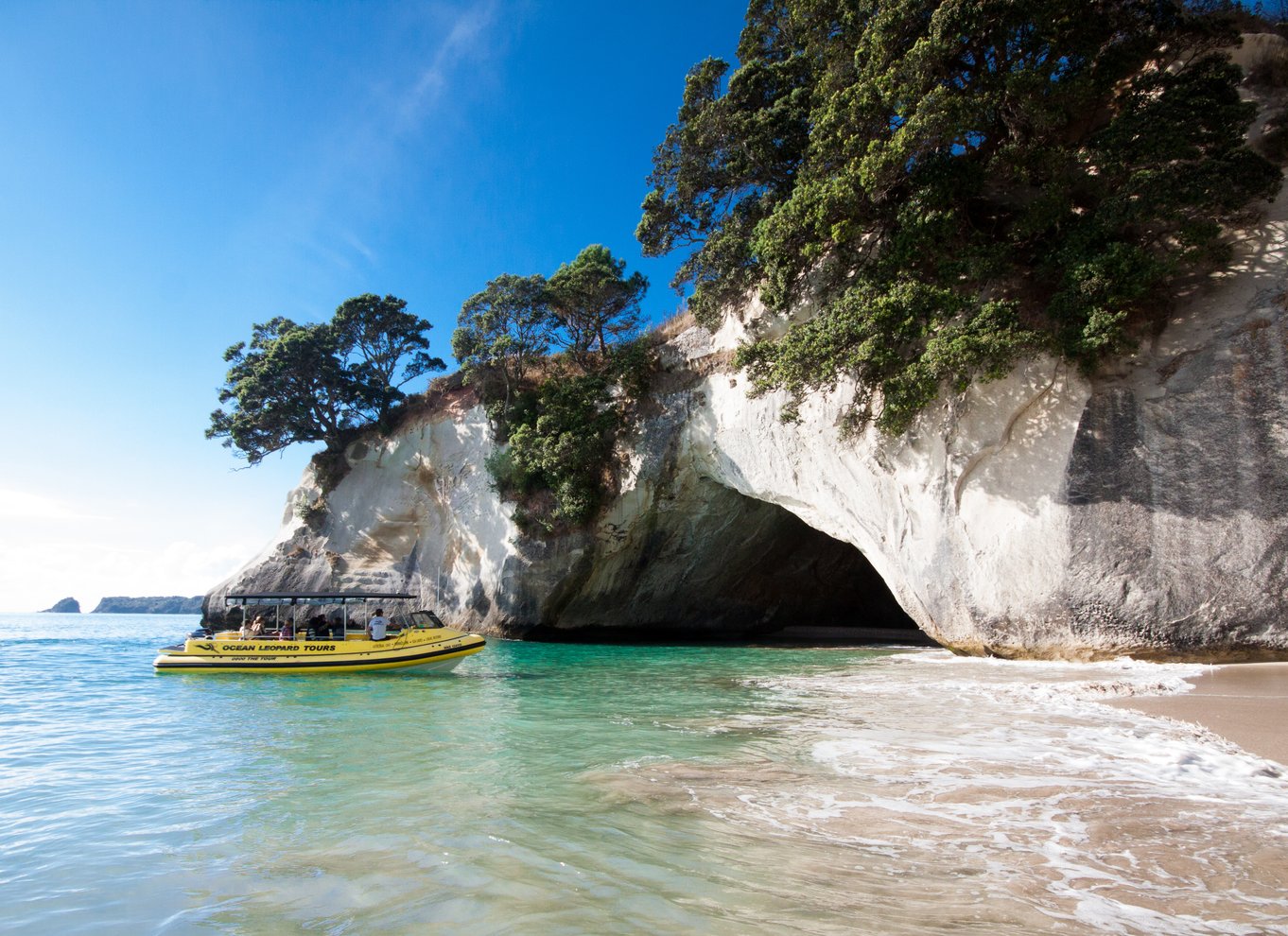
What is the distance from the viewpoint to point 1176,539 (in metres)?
11.1

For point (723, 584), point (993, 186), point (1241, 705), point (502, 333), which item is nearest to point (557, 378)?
point (502, 333)

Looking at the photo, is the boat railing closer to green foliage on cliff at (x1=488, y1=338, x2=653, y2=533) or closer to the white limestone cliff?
green foliage on cliff at (x1=488, y1=338, x2=653, y2=533)

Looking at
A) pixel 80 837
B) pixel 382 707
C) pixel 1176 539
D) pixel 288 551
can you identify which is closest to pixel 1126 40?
pixel 1176 539

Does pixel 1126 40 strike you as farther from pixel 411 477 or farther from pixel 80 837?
pixel 411 477

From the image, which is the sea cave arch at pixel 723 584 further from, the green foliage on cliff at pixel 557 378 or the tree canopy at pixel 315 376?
the tree canopy at pixel 315 376

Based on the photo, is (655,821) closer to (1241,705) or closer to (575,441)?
(1241,705)

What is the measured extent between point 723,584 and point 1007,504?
47.6 ft

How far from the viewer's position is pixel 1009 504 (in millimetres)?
13172

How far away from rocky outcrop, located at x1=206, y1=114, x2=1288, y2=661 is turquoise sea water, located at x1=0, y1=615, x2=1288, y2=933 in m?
2.56

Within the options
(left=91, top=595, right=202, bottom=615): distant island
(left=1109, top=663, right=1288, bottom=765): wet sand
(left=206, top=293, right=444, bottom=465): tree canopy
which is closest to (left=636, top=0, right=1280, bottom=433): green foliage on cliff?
(left=1109, top=663, right=1288, bottom=765): wet sand

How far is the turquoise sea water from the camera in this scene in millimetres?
3395

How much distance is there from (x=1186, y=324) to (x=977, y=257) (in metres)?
3.58

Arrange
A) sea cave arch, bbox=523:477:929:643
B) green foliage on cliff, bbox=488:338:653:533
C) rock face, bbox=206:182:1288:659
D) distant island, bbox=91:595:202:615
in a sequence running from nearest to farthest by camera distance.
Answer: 1. rock face, bbox=206:182:1288:659
2. green foliage on cliff, bbox=488:338:653:533
3. sea cave arch, bbox=523:477:929:643
4. distant island, bbox=91:595:202:615

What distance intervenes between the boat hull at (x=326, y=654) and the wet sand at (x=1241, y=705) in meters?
12.3
